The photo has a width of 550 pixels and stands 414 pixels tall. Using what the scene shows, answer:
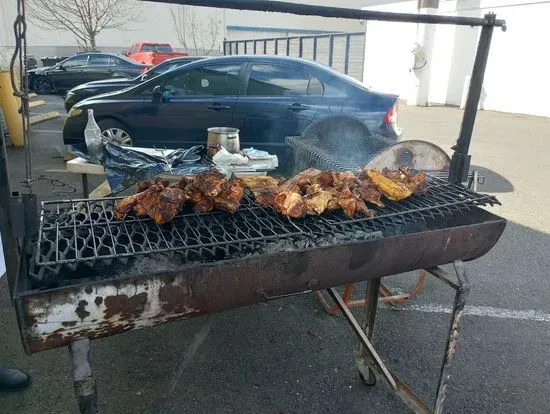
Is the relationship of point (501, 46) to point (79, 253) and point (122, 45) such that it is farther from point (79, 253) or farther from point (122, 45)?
point (122, 45)

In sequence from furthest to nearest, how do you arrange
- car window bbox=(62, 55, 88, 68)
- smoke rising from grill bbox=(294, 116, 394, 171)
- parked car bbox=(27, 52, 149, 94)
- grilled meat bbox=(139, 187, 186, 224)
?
car window bbox=(62, 55, 88, 68)
parked car bbox=(27, 52, 149, 94)
smoke rising from grill bbox=(294, 116, 394, 171)
grilled meat bbox=(139, 187, 186, 224)

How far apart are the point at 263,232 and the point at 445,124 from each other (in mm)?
11805

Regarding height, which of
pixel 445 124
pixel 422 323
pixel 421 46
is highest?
pixel 421 46

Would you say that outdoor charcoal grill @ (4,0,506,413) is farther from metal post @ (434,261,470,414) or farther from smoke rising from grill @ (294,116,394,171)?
smoke rising from grill @ (294,116,394,171)

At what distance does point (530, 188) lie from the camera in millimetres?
6570

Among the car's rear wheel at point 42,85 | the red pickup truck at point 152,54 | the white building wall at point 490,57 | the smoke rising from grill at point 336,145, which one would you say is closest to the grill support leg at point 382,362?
the smoke rising from grill at point 336,145

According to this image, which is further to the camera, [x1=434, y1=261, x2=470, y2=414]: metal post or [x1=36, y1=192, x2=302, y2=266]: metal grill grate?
[x1=434, y1=261, x2=470, y2=414]: metal post

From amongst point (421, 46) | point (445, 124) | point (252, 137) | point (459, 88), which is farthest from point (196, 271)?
point (459, 88)

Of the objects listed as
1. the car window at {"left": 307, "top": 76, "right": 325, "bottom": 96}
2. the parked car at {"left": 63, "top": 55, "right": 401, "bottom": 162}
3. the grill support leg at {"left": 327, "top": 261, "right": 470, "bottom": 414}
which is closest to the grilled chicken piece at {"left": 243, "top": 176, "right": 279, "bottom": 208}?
the grill support leg at {"left": 327, "top": 261, "right": 470, "bottom": 414}

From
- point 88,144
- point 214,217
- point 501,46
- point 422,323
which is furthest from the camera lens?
point 501,46

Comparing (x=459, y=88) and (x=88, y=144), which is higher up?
(x=459, y=88)

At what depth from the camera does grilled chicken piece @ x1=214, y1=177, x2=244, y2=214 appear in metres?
1.96

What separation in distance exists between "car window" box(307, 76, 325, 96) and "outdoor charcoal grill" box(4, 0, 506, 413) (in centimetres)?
381

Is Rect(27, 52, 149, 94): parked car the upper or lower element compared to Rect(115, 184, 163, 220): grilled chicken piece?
upper
